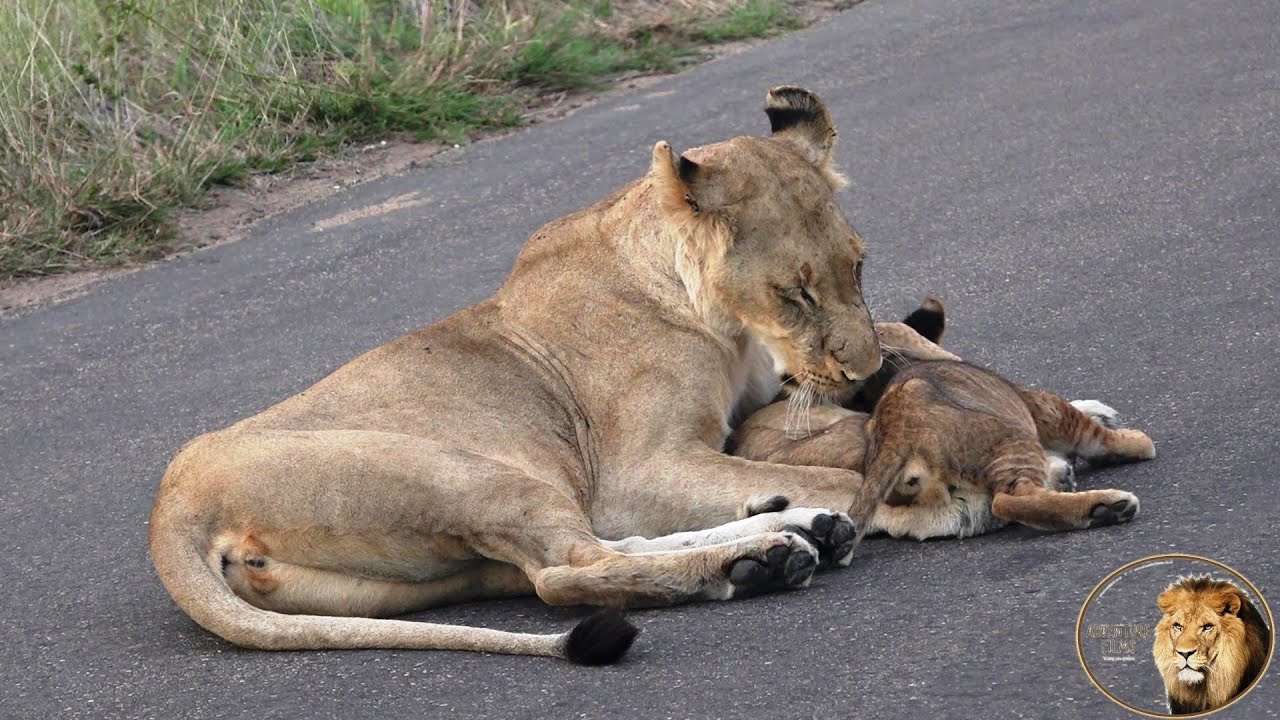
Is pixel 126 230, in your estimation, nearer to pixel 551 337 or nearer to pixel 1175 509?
pixel 551 337

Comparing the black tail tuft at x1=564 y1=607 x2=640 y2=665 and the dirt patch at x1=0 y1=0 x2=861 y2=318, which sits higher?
the black tail tuft at x1=564 y1=607 x2=640 y2=665

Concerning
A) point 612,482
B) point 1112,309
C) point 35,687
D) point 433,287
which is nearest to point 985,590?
point 612,482

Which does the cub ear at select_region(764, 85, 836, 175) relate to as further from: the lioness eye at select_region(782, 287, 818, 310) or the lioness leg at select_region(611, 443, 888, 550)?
the lioness leg at select_region(611, 443, 888, 550)

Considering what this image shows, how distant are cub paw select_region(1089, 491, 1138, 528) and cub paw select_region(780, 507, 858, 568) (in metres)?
0.65

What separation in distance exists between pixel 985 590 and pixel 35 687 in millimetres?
2576

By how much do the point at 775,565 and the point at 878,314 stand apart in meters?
3.18

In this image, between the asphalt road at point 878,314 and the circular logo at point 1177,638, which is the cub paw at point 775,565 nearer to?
the asphalt road at point 878,314

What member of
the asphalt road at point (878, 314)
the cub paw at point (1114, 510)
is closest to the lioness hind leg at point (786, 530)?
the asphalt road at point (878, 314)

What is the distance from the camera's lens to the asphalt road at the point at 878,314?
4648mm

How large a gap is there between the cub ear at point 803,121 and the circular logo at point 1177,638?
6.80 feet

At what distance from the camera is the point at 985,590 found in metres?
4.85

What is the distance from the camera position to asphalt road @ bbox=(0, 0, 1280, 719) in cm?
465

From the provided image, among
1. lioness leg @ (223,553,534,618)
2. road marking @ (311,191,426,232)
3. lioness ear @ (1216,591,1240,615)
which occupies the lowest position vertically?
road marking @ (311,191,426,232)

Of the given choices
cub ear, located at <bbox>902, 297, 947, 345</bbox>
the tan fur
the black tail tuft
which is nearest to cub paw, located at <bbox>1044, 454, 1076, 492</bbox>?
the tan fur
